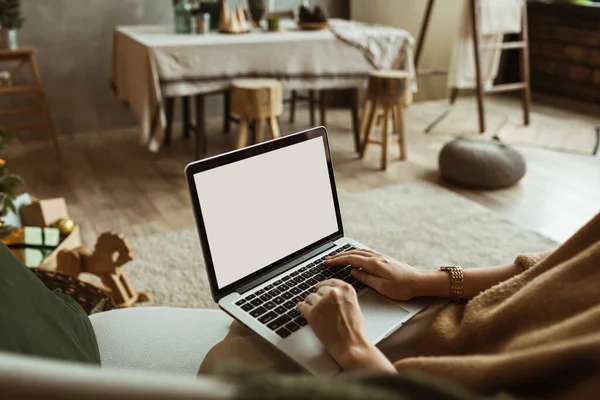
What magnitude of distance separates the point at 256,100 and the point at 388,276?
212 cm

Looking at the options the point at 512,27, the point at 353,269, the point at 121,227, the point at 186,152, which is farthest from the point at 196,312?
the point at 512,27

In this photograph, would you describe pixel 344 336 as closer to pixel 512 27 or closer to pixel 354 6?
pixel 512 27

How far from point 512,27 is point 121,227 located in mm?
A: 3261

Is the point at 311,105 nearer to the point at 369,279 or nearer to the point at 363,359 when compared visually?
the point at 369,279

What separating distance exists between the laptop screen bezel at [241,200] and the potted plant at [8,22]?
9.46 feet

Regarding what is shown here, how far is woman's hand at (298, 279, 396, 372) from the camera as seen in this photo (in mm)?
722

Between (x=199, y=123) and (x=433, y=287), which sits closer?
(x=433, y=287)

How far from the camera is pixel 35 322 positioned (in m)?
0.76

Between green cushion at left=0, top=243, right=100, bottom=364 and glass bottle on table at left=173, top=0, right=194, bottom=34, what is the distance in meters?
2.60

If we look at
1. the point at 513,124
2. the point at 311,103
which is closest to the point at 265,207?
the point at 311,103

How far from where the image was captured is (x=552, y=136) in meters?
4.12

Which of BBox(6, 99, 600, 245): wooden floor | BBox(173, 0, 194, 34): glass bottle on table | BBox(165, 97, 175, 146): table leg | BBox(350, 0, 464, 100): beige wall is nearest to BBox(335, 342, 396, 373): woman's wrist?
BBox(6, 99, 600, 245): wooden floor

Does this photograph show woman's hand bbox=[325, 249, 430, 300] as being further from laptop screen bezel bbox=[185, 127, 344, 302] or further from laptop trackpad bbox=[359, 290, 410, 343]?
laptop screen bezel bbox=[185, 127, 344, 302]

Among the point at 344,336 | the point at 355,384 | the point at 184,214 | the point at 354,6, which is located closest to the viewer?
the point at 355,384
